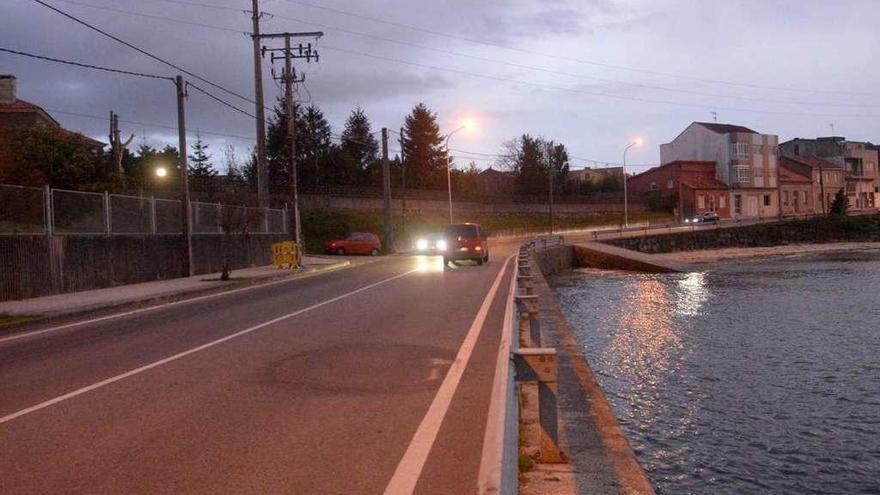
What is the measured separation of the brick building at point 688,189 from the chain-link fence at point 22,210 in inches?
3503

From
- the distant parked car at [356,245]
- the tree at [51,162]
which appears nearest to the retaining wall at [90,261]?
the tree at [51,162]

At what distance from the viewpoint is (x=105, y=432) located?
7914 millimetres

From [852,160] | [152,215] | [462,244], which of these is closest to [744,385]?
[152,215]

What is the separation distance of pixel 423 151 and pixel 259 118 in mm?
53846

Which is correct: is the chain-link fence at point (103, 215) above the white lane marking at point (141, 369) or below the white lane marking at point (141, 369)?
above

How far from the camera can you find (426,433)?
25.1 ft

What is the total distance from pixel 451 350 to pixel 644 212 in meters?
97.0

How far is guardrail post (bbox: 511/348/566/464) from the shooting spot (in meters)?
6.36

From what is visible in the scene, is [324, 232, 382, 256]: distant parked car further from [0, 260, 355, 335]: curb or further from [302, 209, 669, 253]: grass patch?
[0, 260, 355, 335]: curb

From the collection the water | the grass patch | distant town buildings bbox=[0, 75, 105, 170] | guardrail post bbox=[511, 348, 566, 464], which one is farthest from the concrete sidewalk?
the grass patch

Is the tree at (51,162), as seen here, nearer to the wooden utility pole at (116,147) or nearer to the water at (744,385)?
the wooden utility pole at (116,147)

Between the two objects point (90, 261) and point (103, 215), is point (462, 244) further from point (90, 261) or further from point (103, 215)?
point (90, 261)

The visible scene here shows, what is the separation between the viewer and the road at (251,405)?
21.3 feet

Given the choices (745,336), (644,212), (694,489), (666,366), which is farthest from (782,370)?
(644,212)
